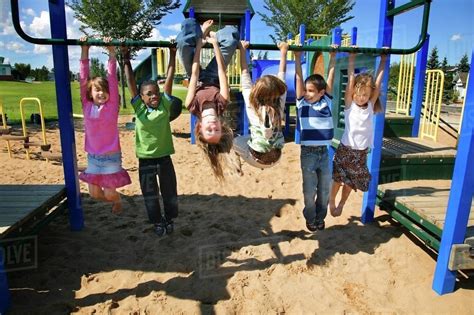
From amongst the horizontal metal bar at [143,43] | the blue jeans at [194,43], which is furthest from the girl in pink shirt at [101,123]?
the blue jeans at [194,43]

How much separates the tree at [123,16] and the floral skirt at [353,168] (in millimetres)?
10243

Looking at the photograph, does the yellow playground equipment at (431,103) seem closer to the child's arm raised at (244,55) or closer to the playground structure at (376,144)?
the playground structure at (376,144)

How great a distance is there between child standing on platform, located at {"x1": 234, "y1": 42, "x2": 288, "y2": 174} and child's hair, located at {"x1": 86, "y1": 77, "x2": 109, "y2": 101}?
1.13 meters

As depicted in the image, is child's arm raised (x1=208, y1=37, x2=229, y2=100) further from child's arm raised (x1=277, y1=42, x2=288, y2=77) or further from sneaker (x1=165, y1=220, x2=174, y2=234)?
sneaker (x1=165, y1=220, x2=174, y2=234)

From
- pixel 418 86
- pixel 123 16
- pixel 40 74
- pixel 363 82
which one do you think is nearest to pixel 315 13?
pixel 123 16

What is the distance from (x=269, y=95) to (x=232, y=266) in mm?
1551

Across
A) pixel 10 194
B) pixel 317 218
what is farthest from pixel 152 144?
pixel 317 218

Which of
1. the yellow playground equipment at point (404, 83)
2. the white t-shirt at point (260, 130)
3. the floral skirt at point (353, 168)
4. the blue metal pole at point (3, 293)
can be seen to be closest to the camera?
the blue metal pole at point (3, 293)

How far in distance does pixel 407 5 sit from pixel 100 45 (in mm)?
2702

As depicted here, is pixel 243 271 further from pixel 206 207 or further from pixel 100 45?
pixel 100 45

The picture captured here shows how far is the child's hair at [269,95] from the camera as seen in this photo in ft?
9.15

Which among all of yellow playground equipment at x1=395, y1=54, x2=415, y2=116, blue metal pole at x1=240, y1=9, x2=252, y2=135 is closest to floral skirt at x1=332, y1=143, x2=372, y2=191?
yellow playground equipment at x1=395, y1=54, x2=415, y2=116

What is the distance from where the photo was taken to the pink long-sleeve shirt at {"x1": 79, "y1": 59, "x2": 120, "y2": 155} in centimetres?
295

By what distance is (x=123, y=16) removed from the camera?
12.4 m
